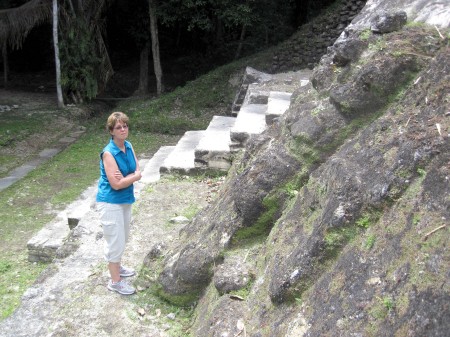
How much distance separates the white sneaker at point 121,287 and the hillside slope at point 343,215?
251mm

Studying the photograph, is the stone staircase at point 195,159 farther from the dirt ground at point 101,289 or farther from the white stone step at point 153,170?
the dirt ground at point 101,289

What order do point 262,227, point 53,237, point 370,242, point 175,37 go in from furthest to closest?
point 175,37
point 53,237
point 262,227
point 370,242

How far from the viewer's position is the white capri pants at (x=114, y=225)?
11.3 ft


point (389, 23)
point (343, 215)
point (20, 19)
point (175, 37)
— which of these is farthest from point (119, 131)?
point (175, 37)

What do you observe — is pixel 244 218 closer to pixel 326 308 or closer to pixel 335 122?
pixel 335 122

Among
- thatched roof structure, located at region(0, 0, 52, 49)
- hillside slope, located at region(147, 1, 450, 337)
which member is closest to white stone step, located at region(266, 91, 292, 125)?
hillside slope, located at region(147, 1, 450, 337)

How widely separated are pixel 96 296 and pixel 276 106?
11.3 ft

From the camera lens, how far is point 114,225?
345 centimetres

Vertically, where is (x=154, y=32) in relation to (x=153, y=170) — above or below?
above

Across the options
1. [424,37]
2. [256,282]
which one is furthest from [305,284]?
[424,37]

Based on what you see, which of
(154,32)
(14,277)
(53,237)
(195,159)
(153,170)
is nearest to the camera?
(14,277)

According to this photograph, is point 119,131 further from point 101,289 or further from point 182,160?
point 182,160

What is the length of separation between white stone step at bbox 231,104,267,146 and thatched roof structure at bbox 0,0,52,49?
24.4 feet

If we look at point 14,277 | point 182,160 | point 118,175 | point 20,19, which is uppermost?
point 118,175
